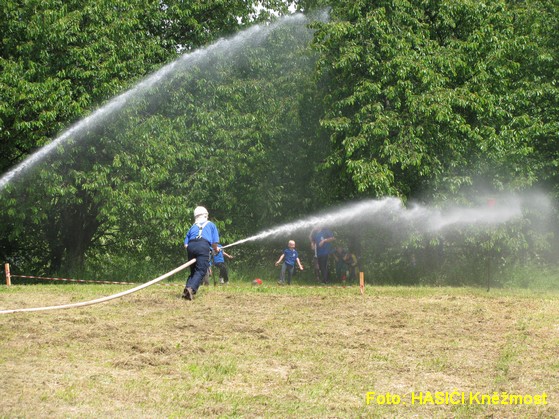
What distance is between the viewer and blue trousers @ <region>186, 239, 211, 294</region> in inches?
585

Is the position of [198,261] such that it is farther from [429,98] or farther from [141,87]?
[141,87]

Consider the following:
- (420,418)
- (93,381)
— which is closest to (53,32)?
(93,381)

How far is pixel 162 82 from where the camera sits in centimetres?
2506

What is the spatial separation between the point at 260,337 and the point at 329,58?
1389 cm

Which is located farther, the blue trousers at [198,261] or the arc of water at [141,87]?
the arc of water at [141,87]

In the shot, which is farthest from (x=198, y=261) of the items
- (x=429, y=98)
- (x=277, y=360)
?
(x=429, y=98)

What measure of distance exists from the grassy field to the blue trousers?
42cm

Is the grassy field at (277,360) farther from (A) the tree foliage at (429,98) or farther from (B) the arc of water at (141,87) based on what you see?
(B) the arc of water at (141,87)

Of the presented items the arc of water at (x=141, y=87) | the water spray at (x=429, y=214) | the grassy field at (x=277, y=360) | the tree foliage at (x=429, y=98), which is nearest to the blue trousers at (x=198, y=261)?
the grassy field at (x=277, y=360)

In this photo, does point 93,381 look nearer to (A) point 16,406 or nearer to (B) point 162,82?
(A) point 16,406

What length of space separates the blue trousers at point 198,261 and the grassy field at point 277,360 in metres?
0.42

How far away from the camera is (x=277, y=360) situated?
977 centimetres

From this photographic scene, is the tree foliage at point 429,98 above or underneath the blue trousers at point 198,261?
above

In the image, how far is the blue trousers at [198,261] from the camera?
1487cm
